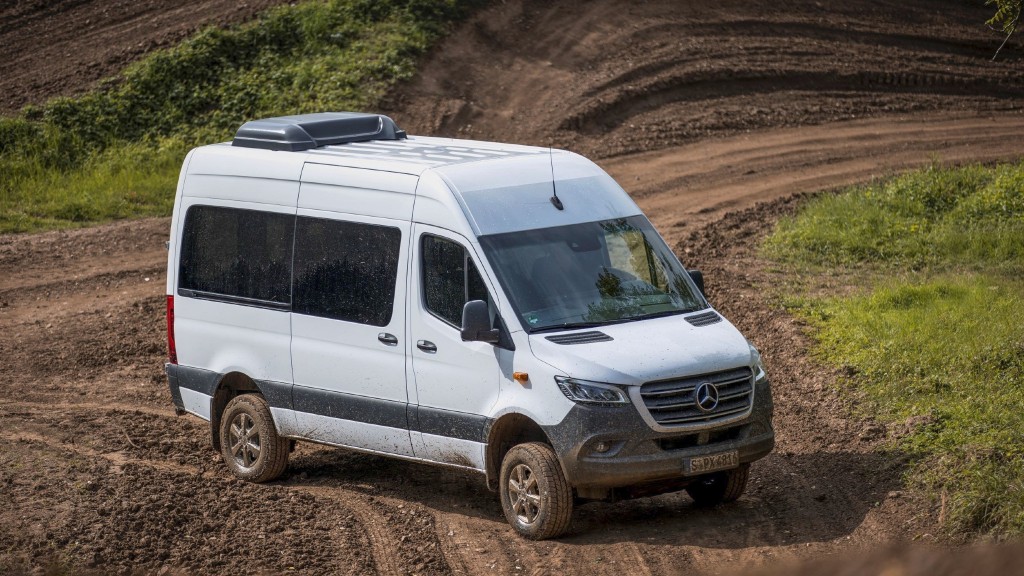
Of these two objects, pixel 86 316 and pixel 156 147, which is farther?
pixel 156 147

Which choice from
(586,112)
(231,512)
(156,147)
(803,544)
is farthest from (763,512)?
(156,147)

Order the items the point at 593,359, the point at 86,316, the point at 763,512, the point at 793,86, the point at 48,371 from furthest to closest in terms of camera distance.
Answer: the point at 793,86 → the point at 86,316 → the point at 48,371 → the point at 763,512 → the point at 593,359

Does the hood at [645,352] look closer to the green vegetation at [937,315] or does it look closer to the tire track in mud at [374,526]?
the tire track in mud at [374,526]

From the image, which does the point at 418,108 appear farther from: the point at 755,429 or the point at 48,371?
the point at 755,429

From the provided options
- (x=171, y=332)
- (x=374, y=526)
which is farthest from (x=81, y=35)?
(x=374, y=526)

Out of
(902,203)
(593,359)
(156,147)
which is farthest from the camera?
(156,147)

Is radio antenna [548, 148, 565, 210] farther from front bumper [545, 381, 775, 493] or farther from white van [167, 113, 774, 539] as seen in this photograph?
front bumper [545, 381, 775, 493]

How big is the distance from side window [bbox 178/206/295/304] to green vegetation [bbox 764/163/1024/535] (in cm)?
523

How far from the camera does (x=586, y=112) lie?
72.9 ft

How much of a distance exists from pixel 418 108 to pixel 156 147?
4571 mm

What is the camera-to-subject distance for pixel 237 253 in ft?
34.4

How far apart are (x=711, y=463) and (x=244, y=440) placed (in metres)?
4.11

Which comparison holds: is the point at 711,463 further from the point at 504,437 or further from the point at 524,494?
the point at 504,437

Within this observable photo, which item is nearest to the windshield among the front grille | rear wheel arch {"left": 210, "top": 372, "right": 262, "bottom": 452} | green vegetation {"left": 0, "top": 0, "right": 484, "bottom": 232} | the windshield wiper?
the windshield wiper
